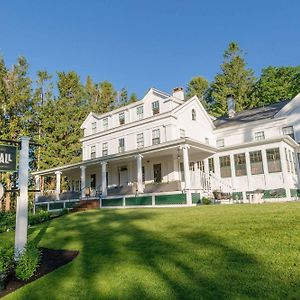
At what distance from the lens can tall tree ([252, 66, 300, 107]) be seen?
4272 cm

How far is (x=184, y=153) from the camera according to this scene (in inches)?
729

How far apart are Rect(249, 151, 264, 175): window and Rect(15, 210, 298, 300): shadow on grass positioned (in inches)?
582

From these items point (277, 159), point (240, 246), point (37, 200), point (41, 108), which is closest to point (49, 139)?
point (41, 108)

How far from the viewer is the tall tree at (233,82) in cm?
4641

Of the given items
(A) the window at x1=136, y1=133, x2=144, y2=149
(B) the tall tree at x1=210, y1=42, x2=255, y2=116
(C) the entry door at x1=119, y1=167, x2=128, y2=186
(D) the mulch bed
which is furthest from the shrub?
(B) the tall tree at x1=210, y1=42, x2=255, y2=116

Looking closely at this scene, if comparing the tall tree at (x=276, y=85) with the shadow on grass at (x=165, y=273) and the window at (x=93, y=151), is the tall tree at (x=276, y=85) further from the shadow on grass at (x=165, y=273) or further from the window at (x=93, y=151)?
the shadow on grass at (x=165, y=273)

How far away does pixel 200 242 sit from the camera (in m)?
7.12

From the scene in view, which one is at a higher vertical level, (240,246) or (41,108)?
(41,108)

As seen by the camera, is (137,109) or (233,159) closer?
(233,159)

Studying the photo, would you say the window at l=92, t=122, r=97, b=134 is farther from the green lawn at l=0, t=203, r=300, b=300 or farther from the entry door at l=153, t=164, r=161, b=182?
the green lawn at l=0, t=203, r=300, b=300

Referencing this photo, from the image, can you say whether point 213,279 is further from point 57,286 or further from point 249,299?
point 57,286

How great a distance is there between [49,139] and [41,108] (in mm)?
4625

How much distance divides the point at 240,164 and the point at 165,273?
59.2 feet

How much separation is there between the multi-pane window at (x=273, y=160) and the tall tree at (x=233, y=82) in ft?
82.7
